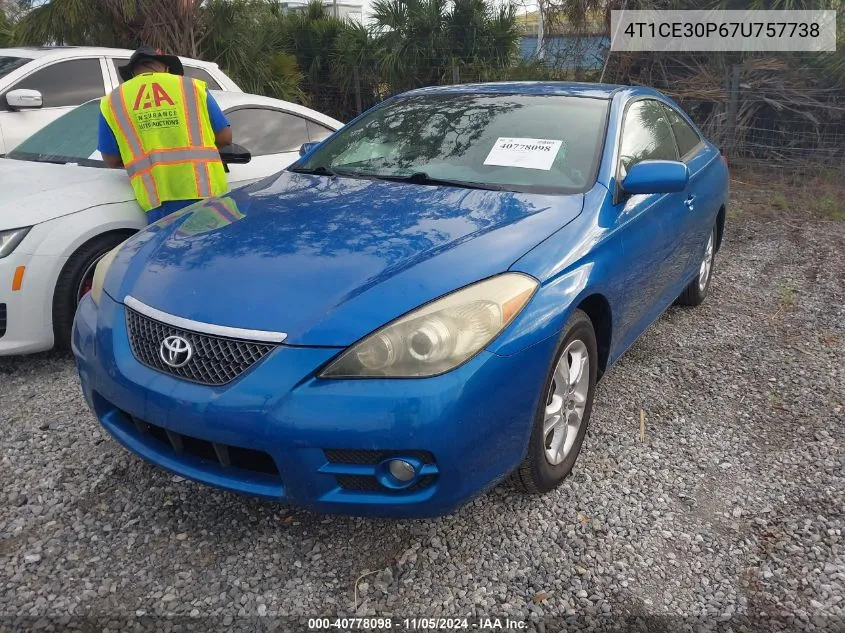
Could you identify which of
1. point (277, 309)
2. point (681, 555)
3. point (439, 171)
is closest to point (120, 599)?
point (277, 309)

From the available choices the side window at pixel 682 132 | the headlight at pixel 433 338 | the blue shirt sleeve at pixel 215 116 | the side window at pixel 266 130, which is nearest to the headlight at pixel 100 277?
the headlight at pixel 433 338

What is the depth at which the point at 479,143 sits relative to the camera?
10.9 ft

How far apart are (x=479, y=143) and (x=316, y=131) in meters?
2.44

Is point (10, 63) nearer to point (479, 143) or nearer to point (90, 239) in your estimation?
point (90, 239)

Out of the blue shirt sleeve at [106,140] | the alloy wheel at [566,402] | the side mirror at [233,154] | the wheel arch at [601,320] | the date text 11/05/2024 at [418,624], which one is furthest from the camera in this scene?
the side mirror at [233,154]

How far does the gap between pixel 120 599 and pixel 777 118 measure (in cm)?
975

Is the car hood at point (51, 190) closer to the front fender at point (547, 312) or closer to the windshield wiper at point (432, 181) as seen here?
the windshield wiper at point (432, 181)

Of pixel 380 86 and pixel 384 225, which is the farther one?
pixel 380 86

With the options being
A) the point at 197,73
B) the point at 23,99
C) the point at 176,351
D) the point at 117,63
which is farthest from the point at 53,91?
the point at 176,351

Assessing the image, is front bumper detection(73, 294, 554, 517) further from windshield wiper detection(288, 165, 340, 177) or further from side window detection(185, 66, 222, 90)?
side window detection(185, 66, 222, 90)

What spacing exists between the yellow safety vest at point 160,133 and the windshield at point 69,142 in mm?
564

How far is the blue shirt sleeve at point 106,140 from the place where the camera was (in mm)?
3980

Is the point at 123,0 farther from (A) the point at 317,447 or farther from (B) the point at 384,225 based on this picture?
(A) the point at 317,447

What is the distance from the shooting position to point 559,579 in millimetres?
2336
